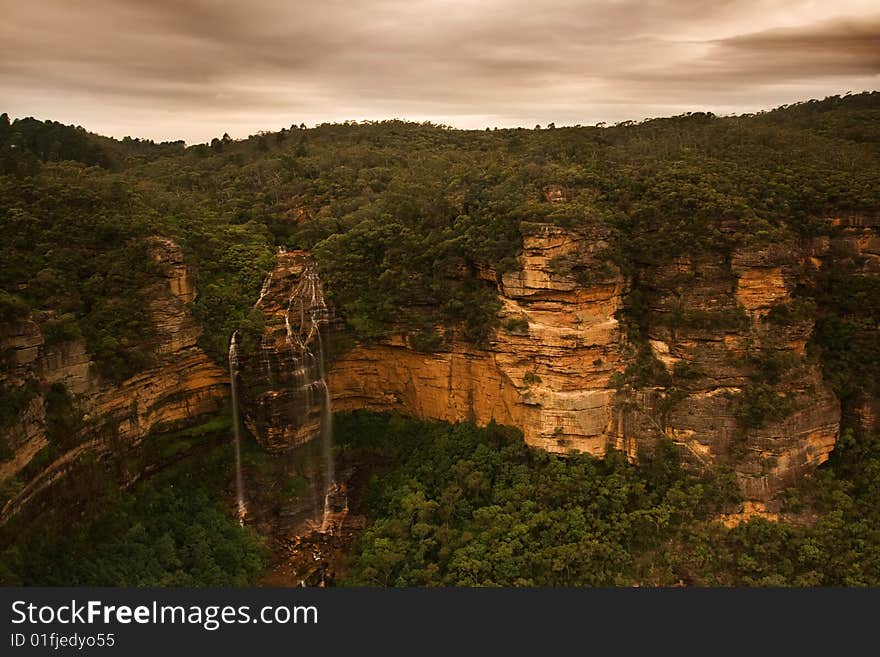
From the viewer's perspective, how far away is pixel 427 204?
2339cm

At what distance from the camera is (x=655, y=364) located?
2038cm

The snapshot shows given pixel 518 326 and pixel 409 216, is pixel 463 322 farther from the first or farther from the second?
pixel 409 216

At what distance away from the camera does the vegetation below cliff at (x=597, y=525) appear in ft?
56.4

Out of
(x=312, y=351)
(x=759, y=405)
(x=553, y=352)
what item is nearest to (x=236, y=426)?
(x=312, y=351)

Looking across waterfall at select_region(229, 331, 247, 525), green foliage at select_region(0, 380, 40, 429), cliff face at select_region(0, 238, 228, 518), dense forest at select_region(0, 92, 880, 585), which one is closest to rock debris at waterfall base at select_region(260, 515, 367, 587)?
dense forest at select_region(0, 92, 880, 585)

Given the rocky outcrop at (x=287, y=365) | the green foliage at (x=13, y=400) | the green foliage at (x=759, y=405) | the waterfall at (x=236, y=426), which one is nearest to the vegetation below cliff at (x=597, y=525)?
the green foliage at (x=759, y=405)

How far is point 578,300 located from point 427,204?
6.91 metres

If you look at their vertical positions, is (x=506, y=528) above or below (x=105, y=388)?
below

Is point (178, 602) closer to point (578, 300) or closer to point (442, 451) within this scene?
point (442, 451)

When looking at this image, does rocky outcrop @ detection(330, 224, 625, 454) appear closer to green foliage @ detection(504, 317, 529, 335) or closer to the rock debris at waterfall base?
green foliage @ detection(504, 317, 529, 335)

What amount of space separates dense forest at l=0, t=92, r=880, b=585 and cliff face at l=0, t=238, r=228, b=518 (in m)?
0.39

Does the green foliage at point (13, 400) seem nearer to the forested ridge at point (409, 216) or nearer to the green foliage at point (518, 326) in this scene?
the forested ridge at point (409, 216)

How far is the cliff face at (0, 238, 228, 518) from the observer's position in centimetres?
1505

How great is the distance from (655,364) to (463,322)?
20.8 ft
